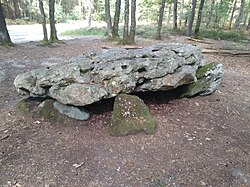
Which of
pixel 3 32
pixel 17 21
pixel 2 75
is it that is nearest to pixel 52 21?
pixel 3 32

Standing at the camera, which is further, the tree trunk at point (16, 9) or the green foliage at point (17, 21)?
the tree trunk at point (16, 9)

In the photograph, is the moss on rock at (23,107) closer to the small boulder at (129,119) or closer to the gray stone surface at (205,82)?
the small boulder at (129,119)

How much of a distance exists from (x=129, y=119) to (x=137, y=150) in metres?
0.71

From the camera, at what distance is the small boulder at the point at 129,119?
4.83 m

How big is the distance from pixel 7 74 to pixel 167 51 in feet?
18.6

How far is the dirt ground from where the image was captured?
151 inches

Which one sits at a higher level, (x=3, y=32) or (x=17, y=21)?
(x=3, y=32)

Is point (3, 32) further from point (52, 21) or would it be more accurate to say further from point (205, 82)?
point (205, 82)

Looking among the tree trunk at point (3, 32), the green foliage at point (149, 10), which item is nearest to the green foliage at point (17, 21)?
the green foliage at point (149, 10)

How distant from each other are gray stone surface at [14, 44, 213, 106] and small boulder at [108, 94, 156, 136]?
383mm

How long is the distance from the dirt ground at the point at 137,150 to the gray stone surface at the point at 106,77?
635mm

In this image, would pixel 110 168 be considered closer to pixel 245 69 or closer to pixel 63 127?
pixel 63 127

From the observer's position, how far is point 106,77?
5.31m

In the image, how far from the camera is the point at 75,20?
46469 mm
